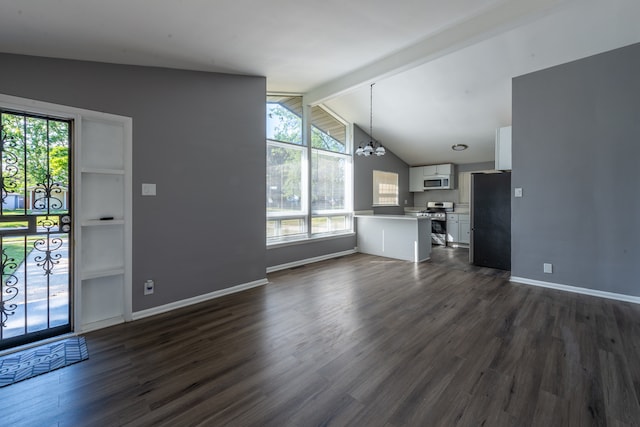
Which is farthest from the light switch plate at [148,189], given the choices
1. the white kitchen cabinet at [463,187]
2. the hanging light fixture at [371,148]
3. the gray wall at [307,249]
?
the white kitchen cabinet at [463,187]

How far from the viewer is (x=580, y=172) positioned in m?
3.62

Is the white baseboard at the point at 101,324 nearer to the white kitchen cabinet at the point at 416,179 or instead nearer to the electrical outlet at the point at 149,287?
the electrical outlet at the point at 149,287

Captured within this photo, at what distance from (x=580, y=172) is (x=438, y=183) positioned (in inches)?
165

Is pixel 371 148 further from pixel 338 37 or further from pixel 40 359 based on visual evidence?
pixel 40 359

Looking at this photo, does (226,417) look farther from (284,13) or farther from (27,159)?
(284,13)

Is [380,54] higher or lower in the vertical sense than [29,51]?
higher

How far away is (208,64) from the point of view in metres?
3.21

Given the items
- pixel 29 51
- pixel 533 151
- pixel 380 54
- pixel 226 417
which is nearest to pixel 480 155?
pixel 533 151

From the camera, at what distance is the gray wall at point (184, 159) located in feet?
8.47

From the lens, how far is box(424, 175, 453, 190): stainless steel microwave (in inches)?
302

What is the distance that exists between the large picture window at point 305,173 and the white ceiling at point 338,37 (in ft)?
2.18

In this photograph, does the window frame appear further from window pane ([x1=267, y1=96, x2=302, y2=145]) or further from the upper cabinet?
the upper cabinet

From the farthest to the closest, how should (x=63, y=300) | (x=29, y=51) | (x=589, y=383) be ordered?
(x=63, y=300), (x=29, y=51), (x=589, y=383)

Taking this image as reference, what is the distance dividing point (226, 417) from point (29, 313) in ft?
7.38
